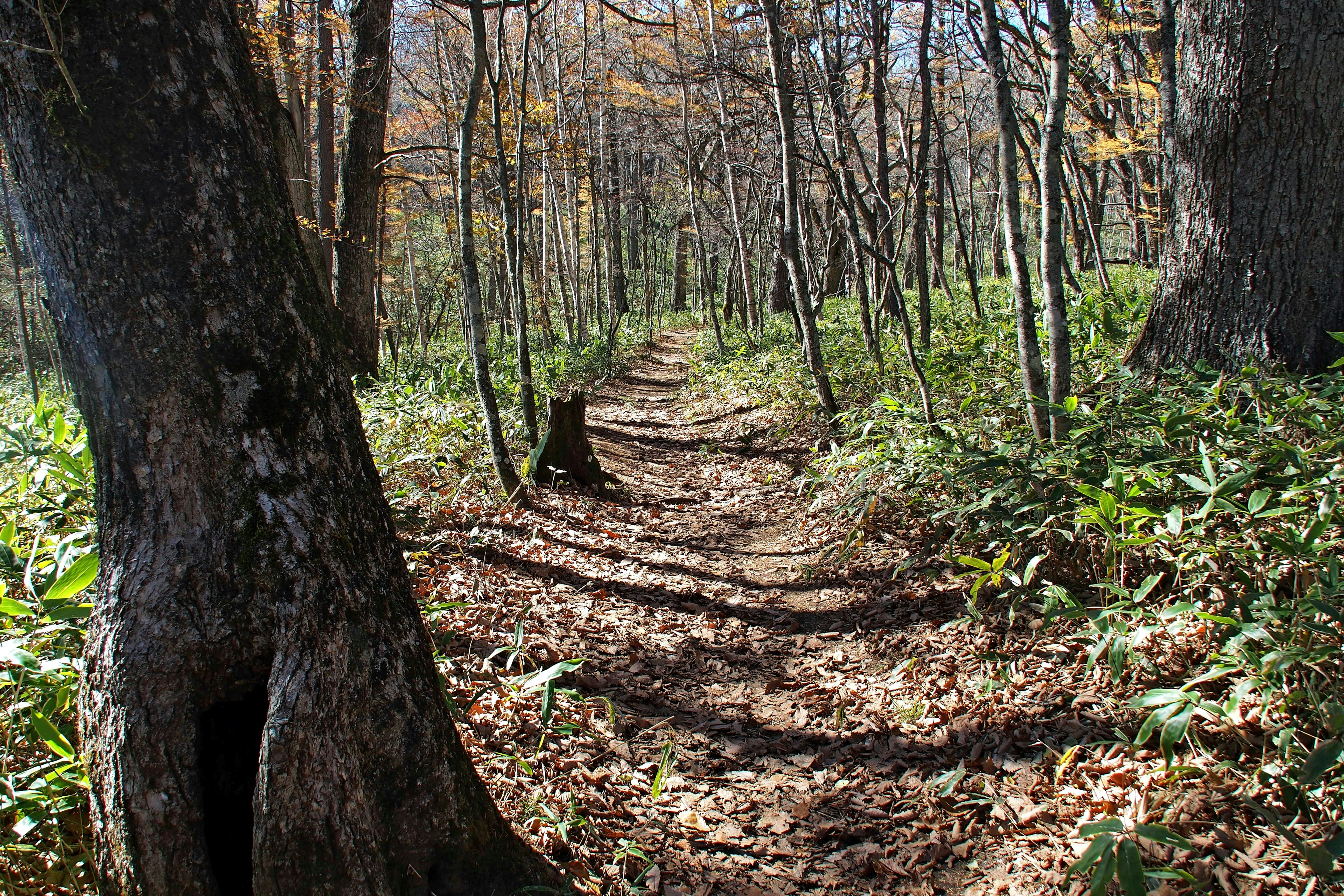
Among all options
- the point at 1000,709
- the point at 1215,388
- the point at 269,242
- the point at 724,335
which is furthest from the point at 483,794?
the point at 724,335

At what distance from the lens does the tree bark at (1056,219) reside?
3621 mm

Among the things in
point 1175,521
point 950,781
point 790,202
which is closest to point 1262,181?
point 1175,521

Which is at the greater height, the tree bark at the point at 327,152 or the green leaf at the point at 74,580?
the tree bark at the point at 327,152

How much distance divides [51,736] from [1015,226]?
466 cm

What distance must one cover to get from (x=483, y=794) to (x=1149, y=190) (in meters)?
13.1

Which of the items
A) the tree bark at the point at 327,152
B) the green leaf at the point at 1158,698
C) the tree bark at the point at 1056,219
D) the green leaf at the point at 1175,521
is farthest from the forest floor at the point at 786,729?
the tree bark at the point at 327,152

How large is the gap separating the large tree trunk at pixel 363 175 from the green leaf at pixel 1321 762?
29.9 ft

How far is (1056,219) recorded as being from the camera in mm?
3771

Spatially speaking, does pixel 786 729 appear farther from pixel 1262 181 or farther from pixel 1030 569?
pixel 1262 181

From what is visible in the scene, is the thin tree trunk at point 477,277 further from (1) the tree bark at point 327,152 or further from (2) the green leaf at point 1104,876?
(2) the green leaf at point 1104,876

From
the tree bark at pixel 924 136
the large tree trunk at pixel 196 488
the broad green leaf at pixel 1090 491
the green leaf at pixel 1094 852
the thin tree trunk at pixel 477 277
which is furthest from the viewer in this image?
the tree bark at pixel 924 136

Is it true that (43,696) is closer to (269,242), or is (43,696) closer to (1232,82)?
(269,242)

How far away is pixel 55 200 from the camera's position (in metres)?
1.51

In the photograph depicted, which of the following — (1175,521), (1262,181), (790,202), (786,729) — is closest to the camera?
(1175,521)
